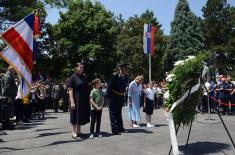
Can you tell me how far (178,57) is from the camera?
49875 mm

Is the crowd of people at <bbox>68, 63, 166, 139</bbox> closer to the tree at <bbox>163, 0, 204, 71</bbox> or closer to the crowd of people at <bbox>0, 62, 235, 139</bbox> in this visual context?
the crowd of people at <bbox>0, 62, 235, 139</bbox>

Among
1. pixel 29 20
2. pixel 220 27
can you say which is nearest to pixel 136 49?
pixel 220 27

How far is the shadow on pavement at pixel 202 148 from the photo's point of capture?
890cm

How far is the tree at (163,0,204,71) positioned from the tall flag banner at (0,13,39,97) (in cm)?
3933

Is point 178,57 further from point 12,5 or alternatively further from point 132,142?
point 132,142

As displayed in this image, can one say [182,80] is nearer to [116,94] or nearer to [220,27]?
[116,94]

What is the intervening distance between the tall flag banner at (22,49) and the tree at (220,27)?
51612mm

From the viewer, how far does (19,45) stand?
11.1 meters

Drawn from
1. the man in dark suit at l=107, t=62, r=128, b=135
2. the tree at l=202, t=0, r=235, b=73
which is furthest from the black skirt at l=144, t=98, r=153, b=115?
the tree at l=202, t=0, r=235, b=73

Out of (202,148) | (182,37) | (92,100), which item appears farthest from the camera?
(182,37)

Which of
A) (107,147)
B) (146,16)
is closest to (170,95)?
(107,147)

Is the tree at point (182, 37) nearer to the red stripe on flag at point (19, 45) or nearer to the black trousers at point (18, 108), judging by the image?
the black trousers at point (18, 108)

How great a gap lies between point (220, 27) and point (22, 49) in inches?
2146

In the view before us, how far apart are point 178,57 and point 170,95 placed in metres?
41.8
